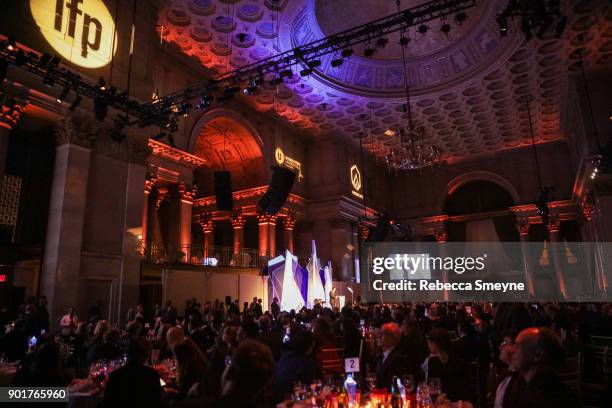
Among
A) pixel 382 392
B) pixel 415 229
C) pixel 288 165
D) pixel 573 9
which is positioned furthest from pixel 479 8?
pixel 415 229

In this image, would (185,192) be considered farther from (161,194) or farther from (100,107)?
(100,107)

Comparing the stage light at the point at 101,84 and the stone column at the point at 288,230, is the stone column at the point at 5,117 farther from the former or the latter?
the stone column at the point at 288,230

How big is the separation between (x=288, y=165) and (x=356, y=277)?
6822 millimetres

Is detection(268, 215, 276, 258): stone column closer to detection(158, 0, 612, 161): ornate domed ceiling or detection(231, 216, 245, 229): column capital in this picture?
detection(231, 216, 245, 229): column capital

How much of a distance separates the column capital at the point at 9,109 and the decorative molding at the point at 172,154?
431 centimetres

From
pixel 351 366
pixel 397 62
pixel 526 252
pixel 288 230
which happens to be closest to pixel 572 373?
pixel 351 366

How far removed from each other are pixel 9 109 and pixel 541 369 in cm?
999

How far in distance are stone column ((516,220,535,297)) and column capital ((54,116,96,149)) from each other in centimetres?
2141

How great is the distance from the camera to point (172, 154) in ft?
44.9

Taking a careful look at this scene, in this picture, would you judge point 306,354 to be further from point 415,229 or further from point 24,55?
point 415,229

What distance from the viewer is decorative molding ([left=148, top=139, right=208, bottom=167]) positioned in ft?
43.0

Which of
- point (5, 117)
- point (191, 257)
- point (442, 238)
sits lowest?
point (191, 257)

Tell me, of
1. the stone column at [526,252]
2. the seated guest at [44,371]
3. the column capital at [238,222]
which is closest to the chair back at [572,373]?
the seated guest at [44,371]

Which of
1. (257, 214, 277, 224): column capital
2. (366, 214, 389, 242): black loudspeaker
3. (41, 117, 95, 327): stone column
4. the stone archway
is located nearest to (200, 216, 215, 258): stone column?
(257, 214, 277, 224): column capital
